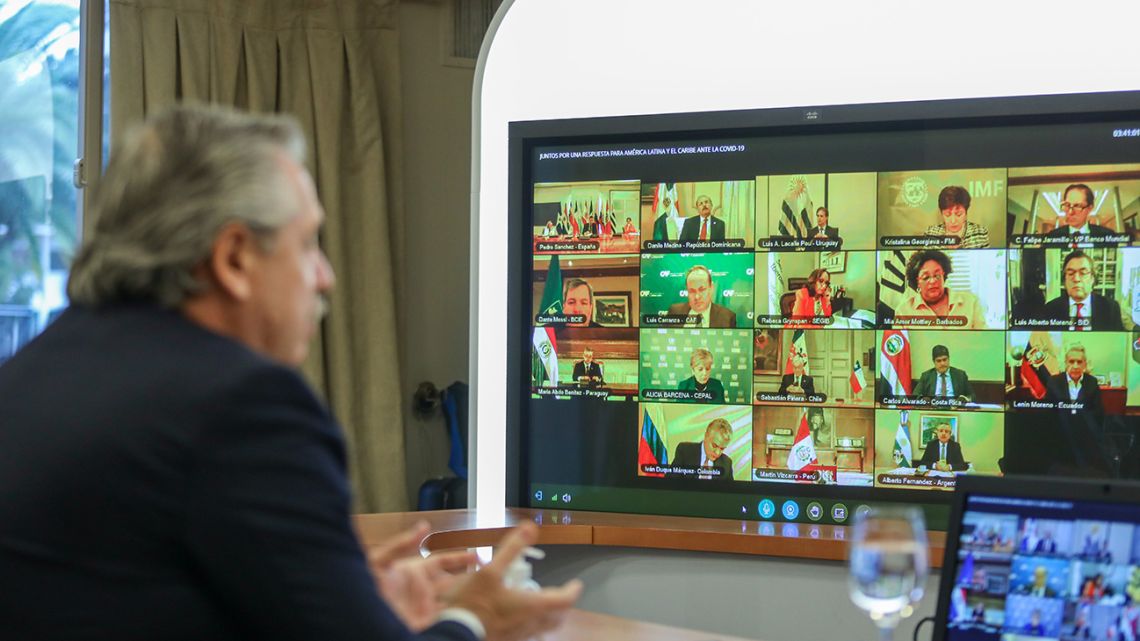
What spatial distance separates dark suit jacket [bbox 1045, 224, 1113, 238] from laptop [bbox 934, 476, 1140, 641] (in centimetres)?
182

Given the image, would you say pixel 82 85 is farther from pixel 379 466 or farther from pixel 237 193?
pixel 237 193

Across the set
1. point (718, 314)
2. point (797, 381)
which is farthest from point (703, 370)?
point (797, 381)

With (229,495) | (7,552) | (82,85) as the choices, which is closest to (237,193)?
(229,495)

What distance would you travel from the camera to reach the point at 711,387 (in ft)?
11.8

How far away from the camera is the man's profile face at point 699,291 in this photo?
3.59 m

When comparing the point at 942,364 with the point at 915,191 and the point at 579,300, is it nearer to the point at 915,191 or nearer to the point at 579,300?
the point at 915,191

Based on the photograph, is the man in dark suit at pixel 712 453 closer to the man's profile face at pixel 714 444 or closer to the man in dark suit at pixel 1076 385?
the man's profile face at pixel 714 444

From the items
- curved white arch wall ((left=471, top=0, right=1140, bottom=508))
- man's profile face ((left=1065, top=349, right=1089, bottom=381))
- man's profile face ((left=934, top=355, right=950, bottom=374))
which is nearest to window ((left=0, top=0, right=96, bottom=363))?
curved white arch wall ((left=471, top=0, right=1140, bottom=508))

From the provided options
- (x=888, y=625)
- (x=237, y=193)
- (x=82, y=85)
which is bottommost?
(x=888, y=625)

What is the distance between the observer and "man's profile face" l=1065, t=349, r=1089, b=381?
326cm

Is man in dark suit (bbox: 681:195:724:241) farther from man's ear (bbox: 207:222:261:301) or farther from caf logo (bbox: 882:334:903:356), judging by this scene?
man's ear (bbox: 207:222:261:301)

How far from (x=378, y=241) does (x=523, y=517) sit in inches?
61.7

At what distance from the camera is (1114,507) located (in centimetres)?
159

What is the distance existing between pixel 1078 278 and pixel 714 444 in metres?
1.09
